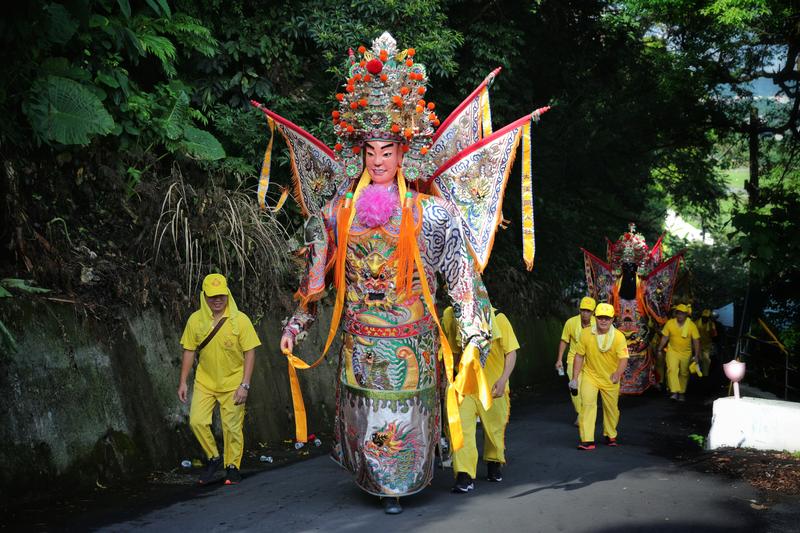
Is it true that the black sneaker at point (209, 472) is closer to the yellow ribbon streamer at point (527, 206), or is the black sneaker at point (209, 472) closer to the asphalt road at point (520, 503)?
the asphalt road at point (520, 503)

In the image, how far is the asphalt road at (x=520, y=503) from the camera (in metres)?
7.00

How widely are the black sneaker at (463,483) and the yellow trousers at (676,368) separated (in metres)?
8.92

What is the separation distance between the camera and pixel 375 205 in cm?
731

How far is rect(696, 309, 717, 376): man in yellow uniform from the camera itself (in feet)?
59.6

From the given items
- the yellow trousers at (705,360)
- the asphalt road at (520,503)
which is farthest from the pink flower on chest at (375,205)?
the yellow trousers at (705,360)

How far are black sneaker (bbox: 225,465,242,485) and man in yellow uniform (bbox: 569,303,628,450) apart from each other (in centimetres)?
392

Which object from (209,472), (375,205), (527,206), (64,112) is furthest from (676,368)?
(64,112)

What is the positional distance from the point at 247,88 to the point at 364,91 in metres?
5.70

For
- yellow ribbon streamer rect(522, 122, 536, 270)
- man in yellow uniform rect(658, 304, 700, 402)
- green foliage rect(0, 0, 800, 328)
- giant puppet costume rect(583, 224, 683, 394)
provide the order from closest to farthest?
yellow ribbon streamer rect(522, 122, 536, 270), green foliage rect(0, 0, 800, 328), man in yellow uniform rect(658, 304, 700, 402), giant puppet costume rect(583, 224, 683, 394)

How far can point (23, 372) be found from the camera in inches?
315

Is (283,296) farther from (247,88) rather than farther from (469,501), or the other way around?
(469,501)

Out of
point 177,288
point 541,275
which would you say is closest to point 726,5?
point 541,275

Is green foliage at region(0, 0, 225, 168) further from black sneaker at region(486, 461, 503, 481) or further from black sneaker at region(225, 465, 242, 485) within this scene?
black sneaker at region(486, 461, 503, 481)

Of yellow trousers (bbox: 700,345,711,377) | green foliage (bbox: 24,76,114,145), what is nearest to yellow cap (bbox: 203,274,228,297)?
green foliage (bbox: 24,76,114,145)
